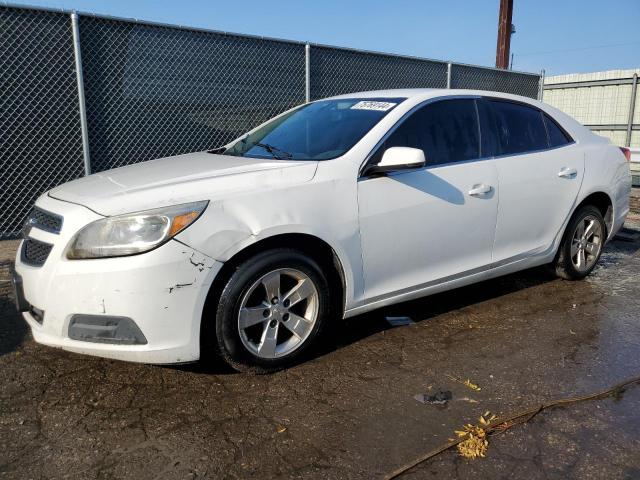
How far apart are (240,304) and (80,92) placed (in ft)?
13.2

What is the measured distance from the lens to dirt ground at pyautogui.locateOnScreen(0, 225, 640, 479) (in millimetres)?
2154

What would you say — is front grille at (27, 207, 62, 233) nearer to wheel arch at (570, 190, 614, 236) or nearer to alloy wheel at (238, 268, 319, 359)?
alloy wheel at (238, 268, 319, 359)

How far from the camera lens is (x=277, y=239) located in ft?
9.22

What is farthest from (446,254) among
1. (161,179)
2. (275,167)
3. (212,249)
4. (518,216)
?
(161,179)

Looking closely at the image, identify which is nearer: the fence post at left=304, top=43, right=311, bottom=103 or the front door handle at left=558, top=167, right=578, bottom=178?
the front door handle at left=558, top=167, right=578, bottom=178

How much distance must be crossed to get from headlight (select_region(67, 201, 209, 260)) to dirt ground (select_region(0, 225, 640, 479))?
79 centimetres

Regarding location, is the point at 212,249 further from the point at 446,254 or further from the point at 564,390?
the point at 564,390

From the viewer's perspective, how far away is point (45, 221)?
2.77 metres

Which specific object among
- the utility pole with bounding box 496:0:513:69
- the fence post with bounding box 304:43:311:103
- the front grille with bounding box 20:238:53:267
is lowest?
the front grille with bounding box 20:238:53:267

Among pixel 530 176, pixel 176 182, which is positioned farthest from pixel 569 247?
pixel 176 182

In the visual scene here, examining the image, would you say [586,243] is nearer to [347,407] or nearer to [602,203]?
[602,203]

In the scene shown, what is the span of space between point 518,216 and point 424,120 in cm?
105

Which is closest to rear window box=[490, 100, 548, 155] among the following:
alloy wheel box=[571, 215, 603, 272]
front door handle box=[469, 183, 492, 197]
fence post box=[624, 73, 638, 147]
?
front door handle box=[469, 183, 492, 197]

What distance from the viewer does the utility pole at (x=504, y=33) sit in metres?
10.8
